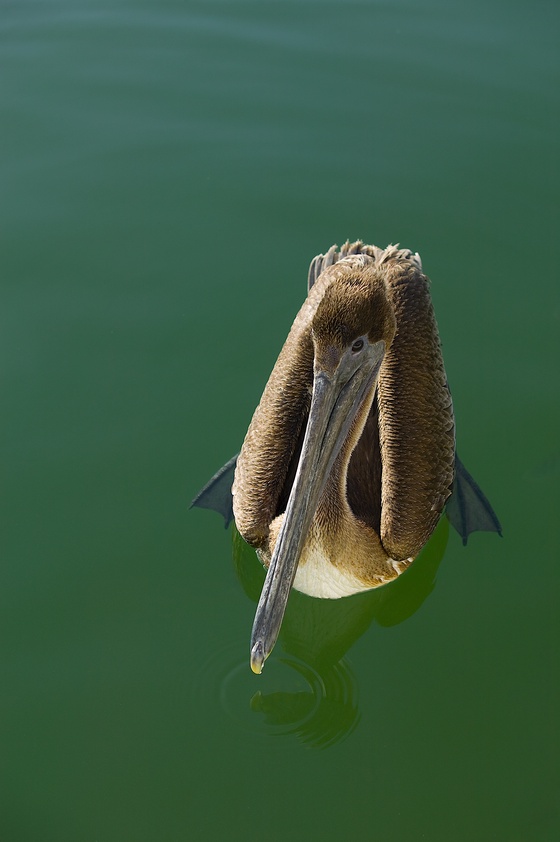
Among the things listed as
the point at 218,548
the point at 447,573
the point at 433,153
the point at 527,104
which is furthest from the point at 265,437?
the point at 527,104

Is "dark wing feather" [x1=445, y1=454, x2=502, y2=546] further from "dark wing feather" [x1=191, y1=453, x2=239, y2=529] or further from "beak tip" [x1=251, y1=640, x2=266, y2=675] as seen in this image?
"beak tip" [x1=251, y1=640, x2=266, y2=675]

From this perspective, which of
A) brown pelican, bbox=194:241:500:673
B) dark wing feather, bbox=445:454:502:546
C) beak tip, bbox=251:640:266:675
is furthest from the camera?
dark wing feather, bbox=445:454:502:546

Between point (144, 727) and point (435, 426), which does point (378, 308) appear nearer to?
point (435, 426)

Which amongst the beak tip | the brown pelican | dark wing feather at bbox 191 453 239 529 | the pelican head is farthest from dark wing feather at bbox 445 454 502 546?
the beak tip

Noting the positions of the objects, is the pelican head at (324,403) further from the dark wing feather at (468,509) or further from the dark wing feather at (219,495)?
the dark wing feather at (468,509)

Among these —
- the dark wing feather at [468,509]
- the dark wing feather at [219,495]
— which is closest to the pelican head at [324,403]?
the dark wing feather at [219,495]

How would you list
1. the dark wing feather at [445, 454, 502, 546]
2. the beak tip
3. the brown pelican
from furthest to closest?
the dark wing feather at [445, 454, 502, 546] < the brown pelican < the beak tip

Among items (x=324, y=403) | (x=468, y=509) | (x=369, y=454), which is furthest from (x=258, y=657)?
(x=468, y=509)
